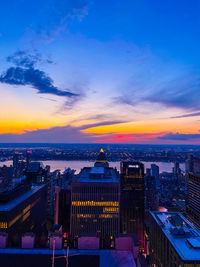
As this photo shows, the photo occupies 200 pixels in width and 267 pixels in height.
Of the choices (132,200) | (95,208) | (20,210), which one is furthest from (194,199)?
(20,210)

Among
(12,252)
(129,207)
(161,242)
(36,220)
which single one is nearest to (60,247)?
(12,252)

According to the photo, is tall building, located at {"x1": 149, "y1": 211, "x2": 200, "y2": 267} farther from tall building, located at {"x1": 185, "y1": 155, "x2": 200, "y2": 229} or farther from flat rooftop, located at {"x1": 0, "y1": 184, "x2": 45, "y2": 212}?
tall building, located at {"x1": 185, "y1": 155, "x2": 200, "y2": 229}

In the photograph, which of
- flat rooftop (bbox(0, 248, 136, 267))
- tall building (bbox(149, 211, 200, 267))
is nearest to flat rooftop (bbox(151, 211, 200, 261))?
tall building (bbox(149, 211, 200, 267))

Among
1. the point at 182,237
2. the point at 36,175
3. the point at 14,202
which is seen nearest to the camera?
the point at 182,237

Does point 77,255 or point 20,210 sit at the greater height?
point 77,255

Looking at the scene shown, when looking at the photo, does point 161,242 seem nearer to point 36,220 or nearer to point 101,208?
point 101,208

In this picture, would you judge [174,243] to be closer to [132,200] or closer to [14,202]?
[14,202]
